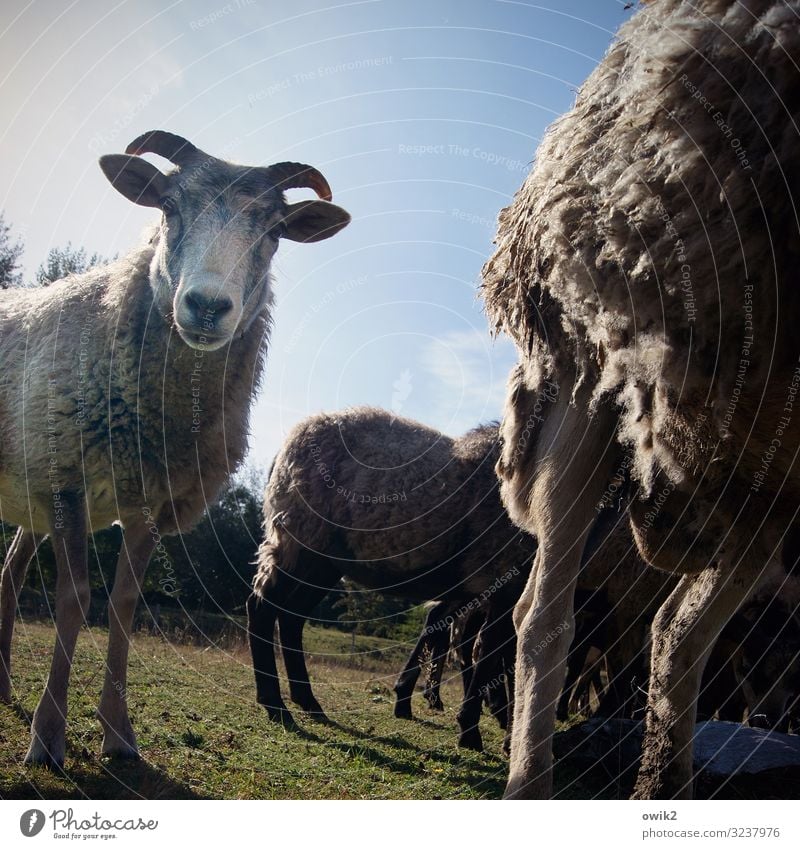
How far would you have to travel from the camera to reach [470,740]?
5578 mm

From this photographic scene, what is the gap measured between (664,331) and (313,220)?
2.30 metres

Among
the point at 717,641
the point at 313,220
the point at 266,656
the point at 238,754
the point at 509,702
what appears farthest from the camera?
the point at 266,656

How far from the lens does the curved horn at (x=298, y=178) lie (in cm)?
418

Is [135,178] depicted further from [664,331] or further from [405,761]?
[405,761]

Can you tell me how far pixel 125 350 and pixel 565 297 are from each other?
2268 millimetres

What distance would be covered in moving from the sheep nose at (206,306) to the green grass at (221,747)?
2024 millimetres

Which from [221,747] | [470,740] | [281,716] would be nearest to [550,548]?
[221,747]

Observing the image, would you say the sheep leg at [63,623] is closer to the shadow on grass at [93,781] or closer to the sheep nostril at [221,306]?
the shadow on grass at [93,781]

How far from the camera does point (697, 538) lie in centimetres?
356

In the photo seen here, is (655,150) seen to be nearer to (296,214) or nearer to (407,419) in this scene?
(296,214)

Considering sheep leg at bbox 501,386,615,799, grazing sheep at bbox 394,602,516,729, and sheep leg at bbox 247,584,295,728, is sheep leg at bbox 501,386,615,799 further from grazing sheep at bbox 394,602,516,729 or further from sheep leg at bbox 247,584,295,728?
grazing sheep at bbox 394,602,516,729

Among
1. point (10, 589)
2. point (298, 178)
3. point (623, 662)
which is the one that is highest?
point (298, 178)

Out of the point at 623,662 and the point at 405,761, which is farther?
the point at 623,662
